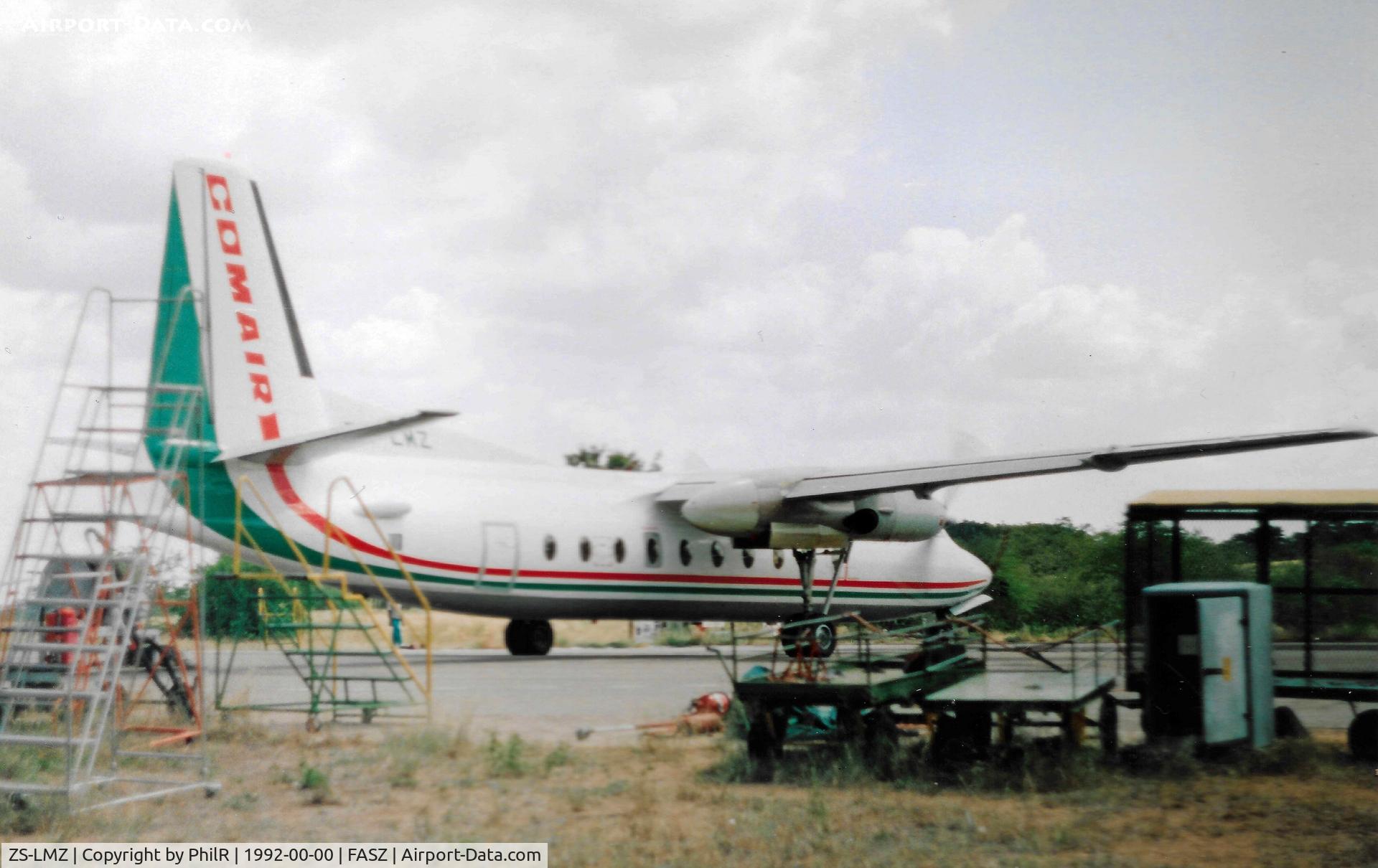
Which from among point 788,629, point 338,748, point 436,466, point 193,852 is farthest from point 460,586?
point 193,852

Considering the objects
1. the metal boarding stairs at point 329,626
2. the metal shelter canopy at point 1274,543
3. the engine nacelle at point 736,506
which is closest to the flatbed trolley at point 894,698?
the metal shelter canopy at point 1274,543

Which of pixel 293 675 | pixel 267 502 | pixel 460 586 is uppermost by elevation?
pixel 267 502

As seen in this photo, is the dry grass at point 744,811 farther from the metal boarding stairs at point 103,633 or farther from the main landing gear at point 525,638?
the main landing gear at point 525,638

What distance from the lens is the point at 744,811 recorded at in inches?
296

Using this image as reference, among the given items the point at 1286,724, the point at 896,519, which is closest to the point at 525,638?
the point at 896,519

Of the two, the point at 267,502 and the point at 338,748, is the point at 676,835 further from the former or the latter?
the point at 267,502

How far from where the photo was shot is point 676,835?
697 cm

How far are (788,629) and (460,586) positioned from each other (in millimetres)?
8043

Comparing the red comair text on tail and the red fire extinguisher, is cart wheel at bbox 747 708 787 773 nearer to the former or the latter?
the red comair text on tail

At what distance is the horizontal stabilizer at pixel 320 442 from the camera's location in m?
9.59

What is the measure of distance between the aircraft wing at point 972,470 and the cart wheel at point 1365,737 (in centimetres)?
284

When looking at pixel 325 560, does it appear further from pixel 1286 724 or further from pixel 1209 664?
pixel 1286 724

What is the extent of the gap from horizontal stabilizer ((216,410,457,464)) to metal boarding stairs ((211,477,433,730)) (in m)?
0.36

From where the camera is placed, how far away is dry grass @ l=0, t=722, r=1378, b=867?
6.65 meters
